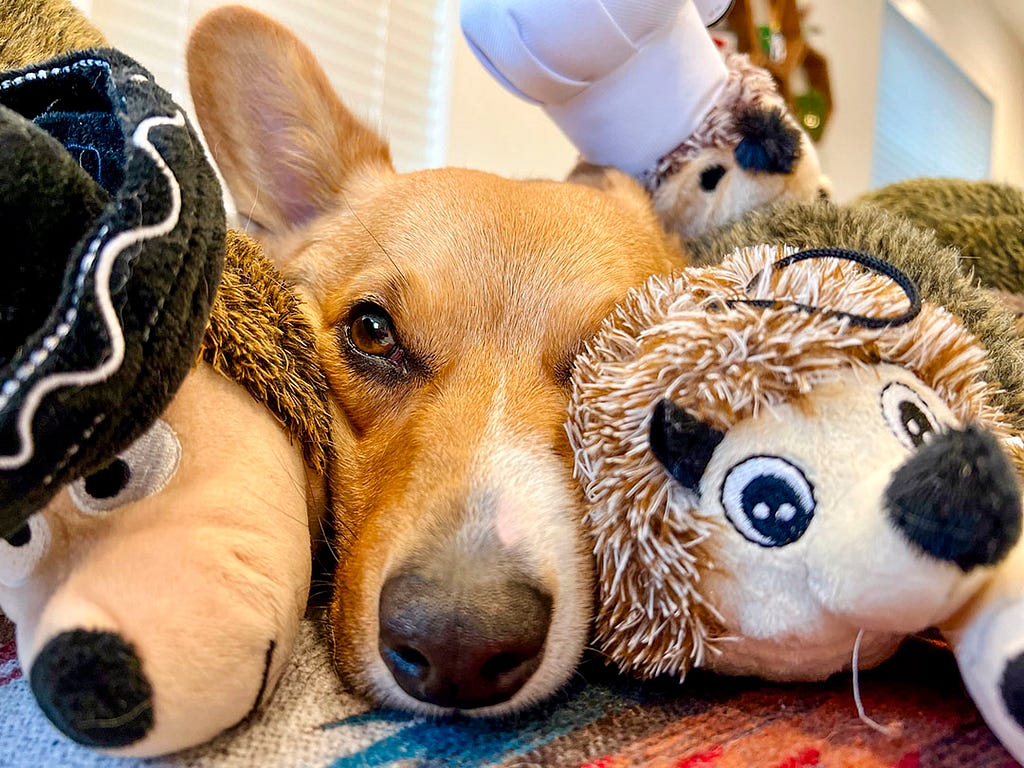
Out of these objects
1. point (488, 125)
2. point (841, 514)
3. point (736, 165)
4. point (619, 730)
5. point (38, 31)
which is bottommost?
point (488, 125)

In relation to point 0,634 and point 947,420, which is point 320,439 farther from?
point 947,420

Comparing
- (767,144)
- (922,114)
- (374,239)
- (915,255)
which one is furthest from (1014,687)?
(922,114)

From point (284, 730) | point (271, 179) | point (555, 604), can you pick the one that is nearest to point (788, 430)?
point (555, 604)

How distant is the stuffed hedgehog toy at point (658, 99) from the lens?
1.17 metres

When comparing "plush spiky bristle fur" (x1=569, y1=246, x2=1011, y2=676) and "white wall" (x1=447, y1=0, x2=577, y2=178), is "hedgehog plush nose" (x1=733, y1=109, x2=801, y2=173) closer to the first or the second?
"plush spiky bristle fur" (x1=569, y1=246, x2=1011, y2=676)

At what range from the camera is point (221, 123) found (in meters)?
1.23

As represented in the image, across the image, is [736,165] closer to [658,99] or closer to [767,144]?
[767,144]

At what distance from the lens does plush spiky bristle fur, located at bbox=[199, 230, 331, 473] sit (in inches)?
26.3

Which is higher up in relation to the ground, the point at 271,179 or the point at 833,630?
the point at 833,630

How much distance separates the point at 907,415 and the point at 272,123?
1062 millimetres

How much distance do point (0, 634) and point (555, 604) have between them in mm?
531

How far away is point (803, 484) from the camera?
0.55 m

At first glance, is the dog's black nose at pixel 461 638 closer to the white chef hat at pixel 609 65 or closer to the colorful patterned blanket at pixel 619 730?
the colorful patterned blanket at pixel 619 730

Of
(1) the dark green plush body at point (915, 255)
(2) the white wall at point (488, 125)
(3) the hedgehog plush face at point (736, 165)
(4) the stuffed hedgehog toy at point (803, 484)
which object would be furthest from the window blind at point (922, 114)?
(4) the stuffed hedgehog toy at point (803, 484)
